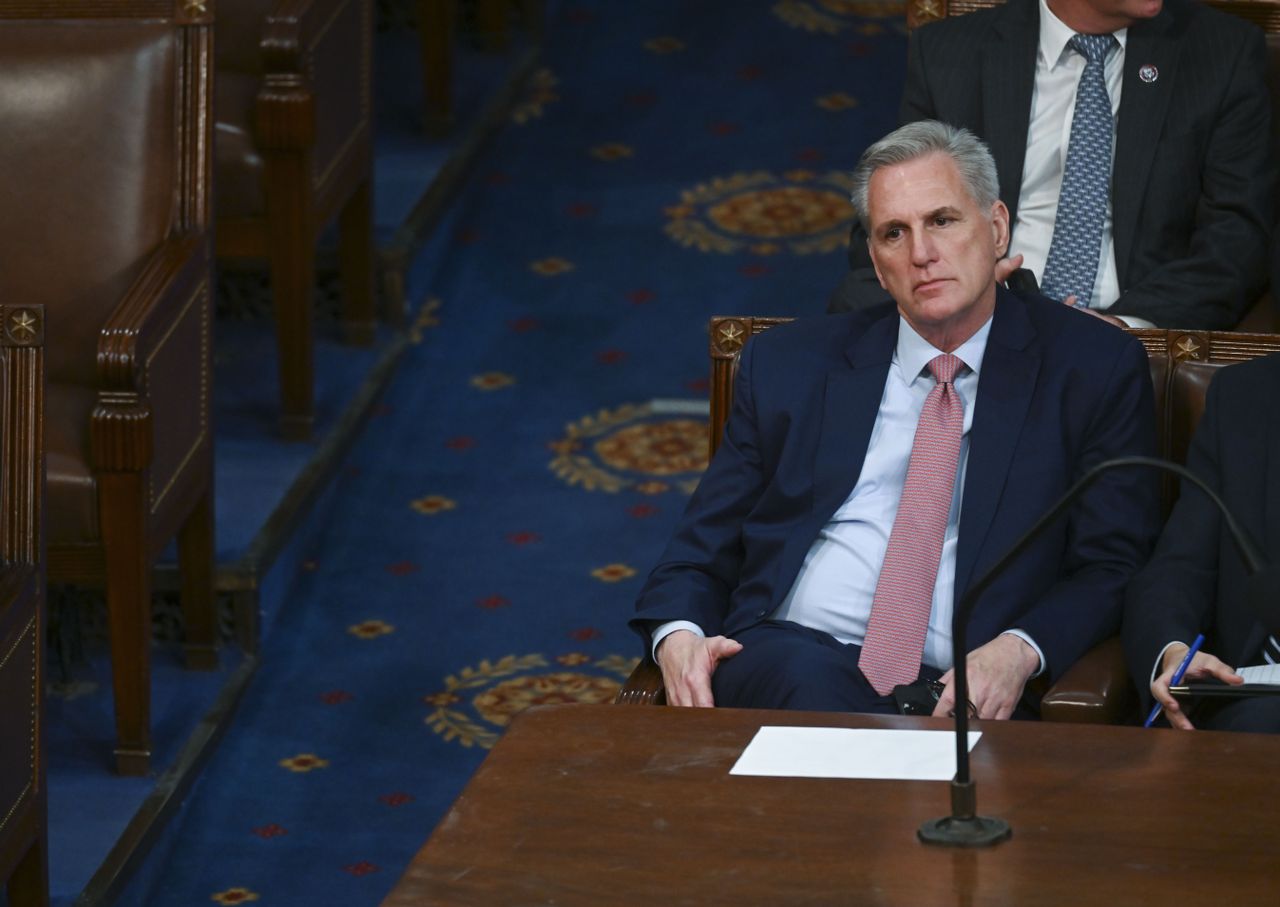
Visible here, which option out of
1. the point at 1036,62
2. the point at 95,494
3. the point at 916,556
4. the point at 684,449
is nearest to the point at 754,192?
the point at 684,449

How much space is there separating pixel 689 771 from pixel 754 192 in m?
3.77

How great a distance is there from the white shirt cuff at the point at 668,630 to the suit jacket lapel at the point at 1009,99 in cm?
116

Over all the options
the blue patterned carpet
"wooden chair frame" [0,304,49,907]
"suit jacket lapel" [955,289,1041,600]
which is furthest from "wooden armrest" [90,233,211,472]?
"suit jacket lapel" [955,289,1041,600]

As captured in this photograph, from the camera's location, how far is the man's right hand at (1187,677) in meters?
2.40

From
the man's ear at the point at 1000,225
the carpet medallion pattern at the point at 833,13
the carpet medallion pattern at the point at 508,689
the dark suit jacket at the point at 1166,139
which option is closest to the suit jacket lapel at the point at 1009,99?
the dark suit jacket at the point at 1166,139

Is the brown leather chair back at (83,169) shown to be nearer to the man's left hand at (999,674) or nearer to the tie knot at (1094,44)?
the tie knot at (1094,44)

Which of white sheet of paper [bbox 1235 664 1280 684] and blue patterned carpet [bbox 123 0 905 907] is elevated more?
white sheet of paper [bbox 1235 664 1280 684]

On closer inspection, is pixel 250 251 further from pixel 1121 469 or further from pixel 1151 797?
pixel 1151 797

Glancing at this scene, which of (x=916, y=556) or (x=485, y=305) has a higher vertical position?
(x=916, y=556)

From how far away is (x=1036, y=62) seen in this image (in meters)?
3.53

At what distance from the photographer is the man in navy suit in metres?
2.67

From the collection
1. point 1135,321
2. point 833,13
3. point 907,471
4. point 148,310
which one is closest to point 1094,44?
point 1135,321

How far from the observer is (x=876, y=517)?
2797 millimetres

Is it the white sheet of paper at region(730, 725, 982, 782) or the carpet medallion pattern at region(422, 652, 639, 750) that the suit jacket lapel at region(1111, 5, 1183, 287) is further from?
the white sheet of paper at region(730, 725, 982, 782)
